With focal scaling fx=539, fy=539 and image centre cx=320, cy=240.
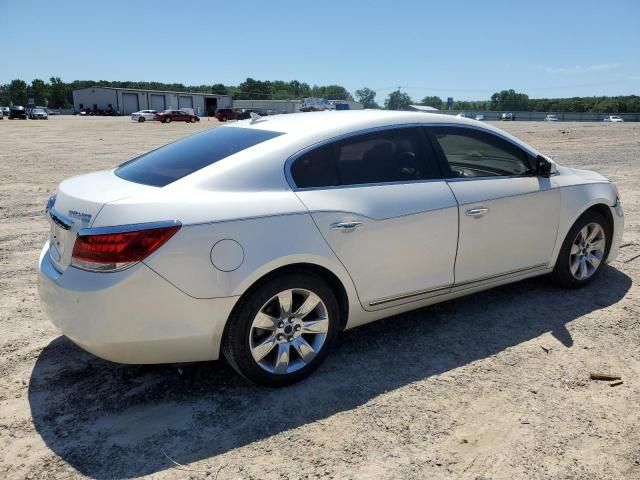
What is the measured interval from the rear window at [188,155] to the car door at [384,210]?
43cm

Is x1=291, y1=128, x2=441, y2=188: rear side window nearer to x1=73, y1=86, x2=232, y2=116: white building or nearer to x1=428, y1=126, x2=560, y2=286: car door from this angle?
x1=428, y1=126, x2=560, y2=286: car door

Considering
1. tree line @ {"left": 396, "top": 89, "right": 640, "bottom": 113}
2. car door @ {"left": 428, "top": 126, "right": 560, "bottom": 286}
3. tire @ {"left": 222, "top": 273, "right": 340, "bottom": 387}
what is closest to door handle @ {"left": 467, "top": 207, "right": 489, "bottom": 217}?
car door @ {"left": 428, "top": 126, "right": 560, "bottom": 286}

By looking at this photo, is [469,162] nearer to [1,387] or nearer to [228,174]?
[228,174]

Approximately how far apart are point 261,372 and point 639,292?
3.65m

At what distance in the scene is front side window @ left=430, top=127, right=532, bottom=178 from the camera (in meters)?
4.11

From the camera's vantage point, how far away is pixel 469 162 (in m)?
4.29

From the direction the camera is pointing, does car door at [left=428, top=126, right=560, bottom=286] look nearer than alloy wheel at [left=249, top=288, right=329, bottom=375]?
No

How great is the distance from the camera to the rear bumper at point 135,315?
108 inches

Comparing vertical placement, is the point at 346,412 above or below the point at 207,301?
below

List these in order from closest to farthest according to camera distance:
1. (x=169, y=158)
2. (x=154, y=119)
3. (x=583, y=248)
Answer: (x=169, y=158)
(x=583, y=248)
(x=154, y=119)

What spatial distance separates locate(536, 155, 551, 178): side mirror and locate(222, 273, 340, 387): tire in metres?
2.19

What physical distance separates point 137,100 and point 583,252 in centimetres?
9669

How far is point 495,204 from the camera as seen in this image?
402cm

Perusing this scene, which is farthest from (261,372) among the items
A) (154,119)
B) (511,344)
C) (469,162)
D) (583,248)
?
(154,119)
